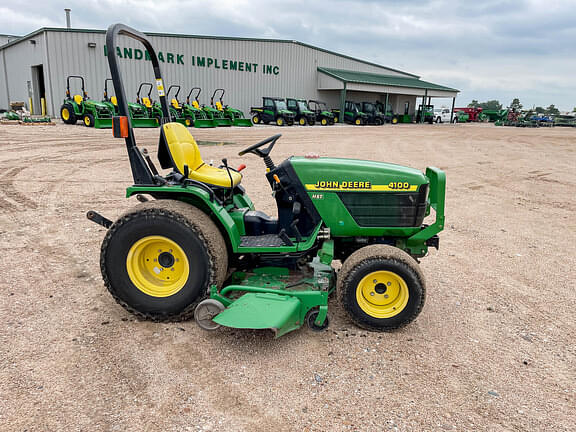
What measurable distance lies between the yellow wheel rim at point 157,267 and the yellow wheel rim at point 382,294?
1249mm

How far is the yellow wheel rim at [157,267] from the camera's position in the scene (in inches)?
117

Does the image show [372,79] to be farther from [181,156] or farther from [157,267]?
[157,267]

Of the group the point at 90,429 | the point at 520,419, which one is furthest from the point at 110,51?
the point at 520,419

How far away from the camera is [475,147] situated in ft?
50.6

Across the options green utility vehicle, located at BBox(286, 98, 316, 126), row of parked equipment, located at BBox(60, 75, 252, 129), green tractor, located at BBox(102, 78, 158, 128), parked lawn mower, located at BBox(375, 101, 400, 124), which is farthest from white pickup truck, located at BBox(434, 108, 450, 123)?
green tractor, located at BBox(102, 78, 158, 128)

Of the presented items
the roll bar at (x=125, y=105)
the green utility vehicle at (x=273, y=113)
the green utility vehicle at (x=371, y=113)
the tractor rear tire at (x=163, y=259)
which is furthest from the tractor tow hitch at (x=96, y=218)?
the green utility vehicle at (x=371, y=113)

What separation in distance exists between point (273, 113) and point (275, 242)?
22.6 meters

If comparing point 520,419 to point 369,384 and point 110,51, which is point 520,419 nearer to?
point 369,384

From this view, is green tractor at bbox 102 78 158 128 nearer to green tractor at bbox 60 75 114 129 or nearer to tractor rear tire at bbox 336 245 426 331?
green tractor at bbox 60 75 114 129

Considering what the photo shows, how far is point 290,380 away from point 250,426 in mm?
419

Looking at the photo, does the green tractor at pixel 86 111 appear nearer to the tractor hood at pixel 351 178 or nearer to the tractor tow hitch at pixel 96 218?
the tractor tow hitch at pixel 96 218

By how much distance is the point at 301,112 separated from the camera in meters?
26.5

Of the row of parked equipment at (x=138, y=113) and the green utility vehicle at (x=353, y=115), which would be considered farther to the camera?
the green utility vehicle at (x=353, y=115)

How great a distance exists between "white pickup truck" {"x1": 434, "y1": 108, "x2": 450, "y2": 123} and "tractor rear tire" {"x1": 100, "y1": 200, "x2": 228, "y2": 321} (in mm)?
41393
